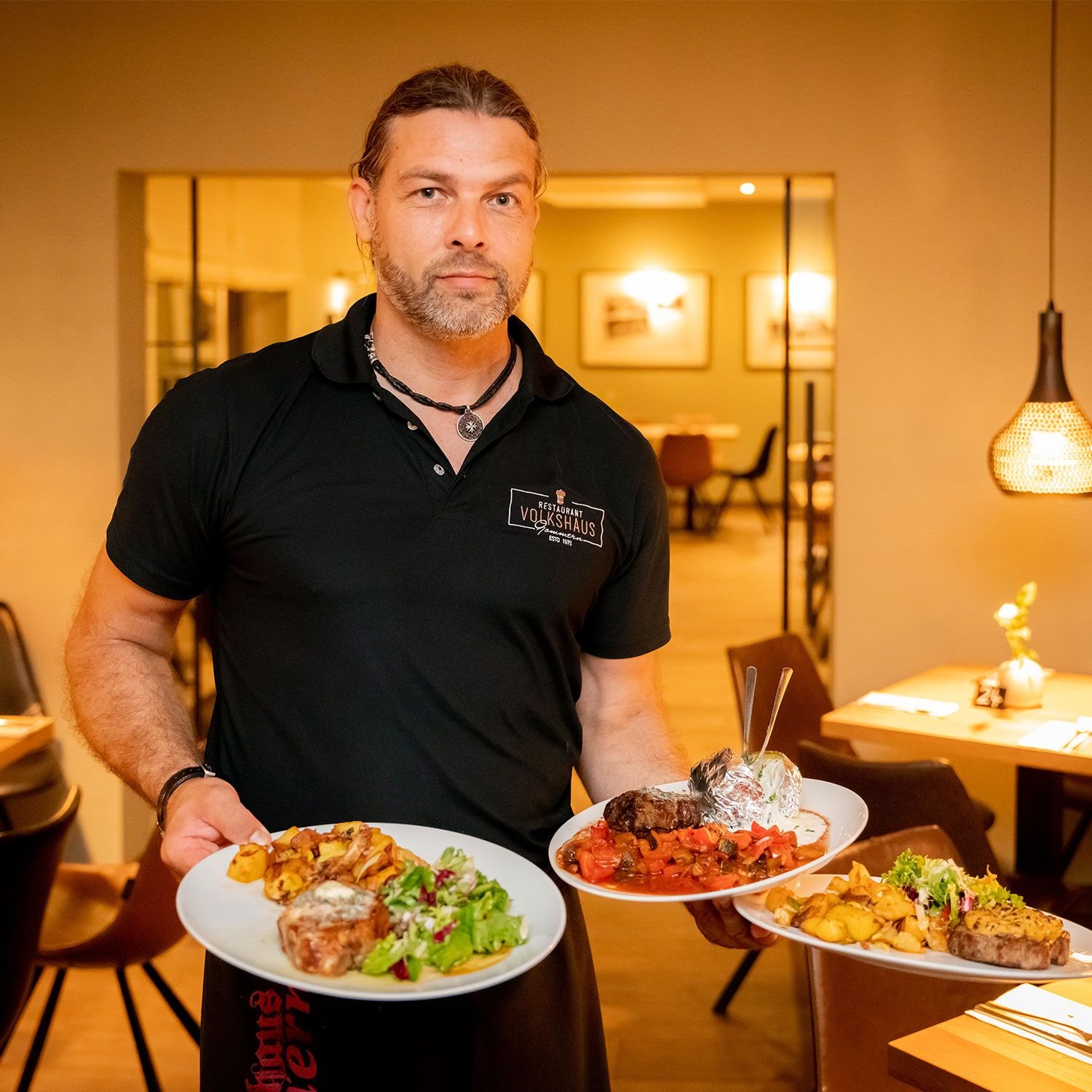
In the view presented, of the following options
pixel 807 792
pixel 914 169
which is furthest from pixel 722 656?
pixel 807 792

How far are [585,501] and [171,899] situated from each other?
4.96ft

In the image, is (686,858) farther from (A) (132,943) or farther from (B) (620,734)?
(A) (132,943)

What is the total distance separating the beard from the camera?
1485mm

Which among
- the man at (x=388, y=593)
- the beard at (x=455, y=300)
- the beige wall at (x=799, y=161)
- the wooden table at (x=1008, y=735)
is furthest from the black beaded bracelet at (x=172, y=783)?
the beige wall at (x=799, y=161)

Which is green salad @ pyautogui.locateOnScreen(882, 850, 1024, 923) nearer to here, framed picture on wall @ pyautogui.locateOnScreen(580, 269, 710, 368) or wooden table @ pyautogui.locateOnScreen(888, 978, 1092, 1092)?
wooden table @ pyautogui.locateOnScreen(888, 978, 1092, 1092)

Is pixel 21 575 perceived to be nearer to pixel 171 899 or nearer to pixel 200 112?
pixel 200 112

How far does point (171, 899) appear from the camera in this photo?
2.62 meters

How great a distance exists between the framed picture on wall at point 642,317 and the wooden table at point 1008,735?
9875 millimetres

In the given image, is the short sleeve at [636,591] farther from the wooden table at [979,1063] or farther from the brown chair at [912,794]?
the brown chair at [912,794]

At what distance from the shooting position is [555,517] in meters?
1.57

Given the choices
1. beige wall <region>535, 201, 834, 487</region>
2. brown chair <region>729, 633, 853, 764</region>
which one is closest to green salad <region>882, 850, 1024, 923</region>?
brown chair <region>729, 633, 853, 764</region>

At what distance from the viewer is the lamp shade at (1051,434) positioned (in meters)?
3.46

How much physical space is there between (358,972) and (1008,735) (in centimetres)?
253

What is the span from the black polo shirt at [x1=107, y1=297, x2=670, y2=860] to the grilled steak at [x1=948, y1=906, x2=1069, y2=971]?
523 mm
